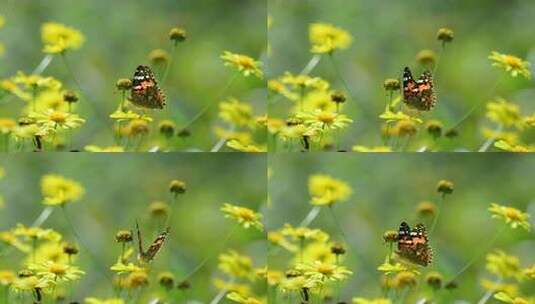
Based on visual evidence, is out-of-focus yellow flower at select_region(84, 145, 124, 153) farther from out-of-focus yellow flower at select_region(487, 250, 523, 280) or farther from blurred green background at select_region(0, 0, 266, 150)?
out-of-focus yellow flower at select_region(487, 250, 523, 280)

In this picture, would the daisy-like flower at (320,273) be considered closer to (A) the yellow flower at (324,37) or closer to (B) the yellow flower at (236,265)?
(B) the yellow flower at (236,265)

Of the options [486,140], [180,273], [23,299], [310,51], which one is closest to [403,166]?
[486,140]

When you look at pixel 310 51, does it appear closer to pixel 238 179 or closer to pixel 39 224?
pixel 238 179

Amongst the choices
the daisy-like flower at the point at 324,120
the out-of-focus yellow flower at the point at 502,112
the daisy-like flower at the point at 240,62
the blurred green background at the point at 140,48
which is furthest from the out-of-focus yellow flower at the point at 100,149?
the out-of-focus yellow flower at the point at 502,112

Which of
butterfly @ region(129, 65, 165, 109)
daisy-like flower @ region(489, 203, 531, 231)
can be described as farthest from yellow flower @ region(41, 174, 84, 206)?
daisy-like flower @ region(489, 203, 531, 231)

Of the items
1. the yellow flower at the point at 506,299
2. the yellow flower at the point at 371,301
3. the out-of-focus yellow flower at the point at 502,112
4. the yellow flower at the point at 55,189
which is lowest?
the yellow flower at the point at 371,301
